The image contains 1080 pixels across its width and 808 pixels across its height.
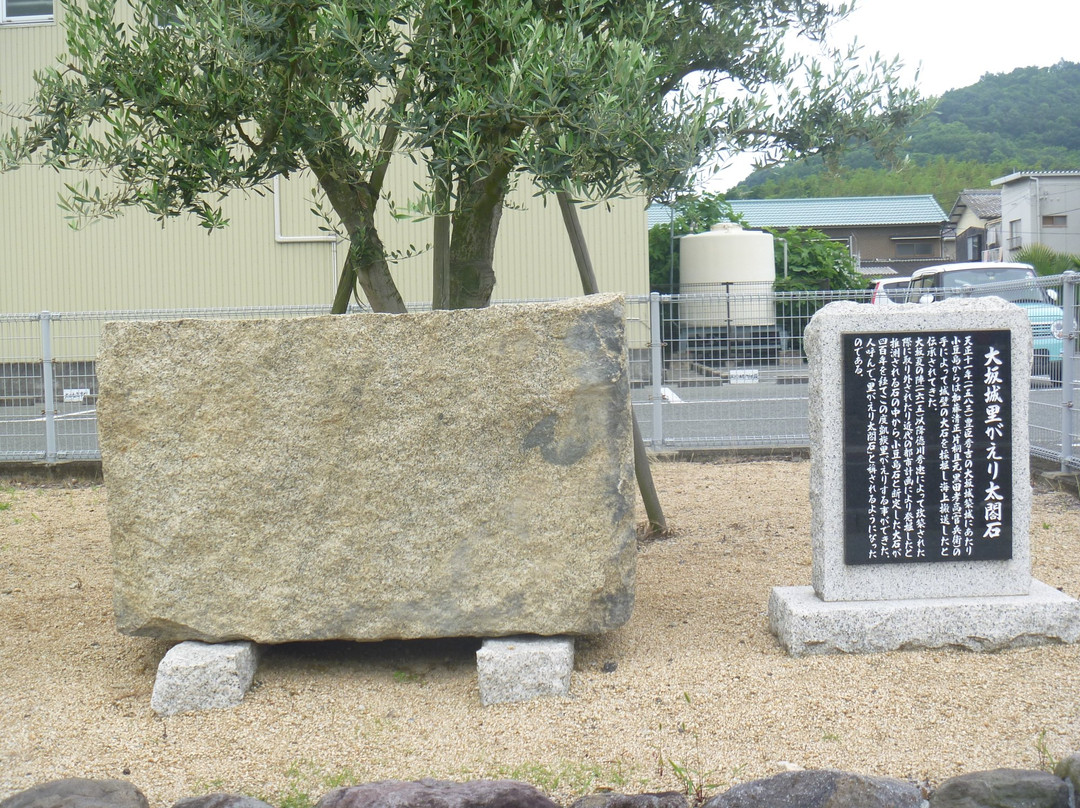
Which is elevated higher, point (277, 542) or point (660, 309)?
point (660, 309)

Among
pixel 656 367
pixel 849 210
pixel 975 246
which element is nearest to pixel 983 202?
pixel 975 246

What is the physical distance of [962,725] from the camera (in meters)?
3.25

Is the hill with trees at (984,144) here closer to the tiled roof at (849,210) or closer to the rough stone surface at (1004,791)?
the tiled roof at (849,210)

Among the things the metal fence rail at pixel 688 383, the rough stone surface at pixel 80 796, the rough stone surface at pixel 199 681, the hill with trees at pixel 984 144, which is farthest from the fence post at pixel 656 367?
the hill with trees at pixel 984 144

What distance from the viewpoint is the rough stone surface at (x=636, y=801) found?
2.83 meters

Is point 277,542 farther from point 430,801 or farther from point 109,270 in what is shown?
point 109,270

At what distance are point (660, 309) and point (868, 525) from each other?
5250mm

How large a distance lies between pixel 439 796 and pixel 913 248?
38838 mm

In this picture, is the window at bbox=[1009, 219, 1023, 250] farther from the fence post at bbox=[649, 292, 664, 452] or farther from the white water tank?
the fence post at bbox=[649, 292, 664, 452]

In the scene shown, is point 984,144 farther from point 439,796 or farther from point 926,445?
point 439,796

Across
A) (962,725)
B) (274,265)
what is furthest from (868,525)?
(274,265)

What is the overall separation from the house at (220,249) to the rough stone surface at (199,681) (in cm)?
963

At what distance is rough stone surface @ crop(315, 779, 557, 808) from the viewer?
2820mm

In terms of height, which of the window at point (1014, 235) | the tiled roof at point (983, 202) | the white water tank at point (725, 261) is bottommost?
the white water tank at point (725, 261)
